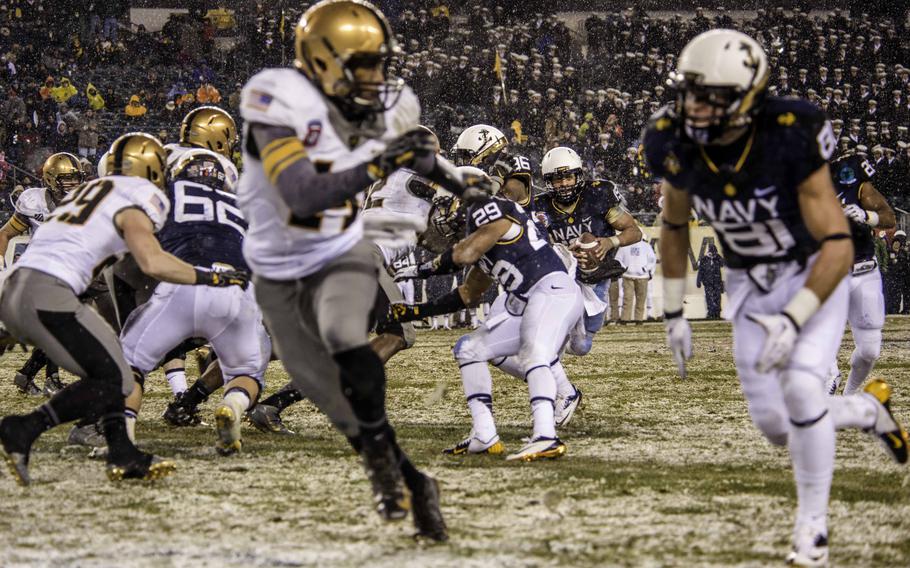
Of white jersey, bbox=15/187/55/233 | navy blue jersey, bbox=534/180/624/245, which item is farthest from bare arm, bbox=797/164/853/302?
white jersey, bbox=15/187/55/233

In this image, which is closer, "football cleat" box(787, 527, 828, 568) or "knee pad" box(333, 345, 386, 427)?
"football cleat" box(787, 527, 828, 568)

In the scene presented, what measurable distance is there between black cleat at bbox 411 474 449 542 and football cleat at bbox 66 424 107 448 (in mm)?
3050

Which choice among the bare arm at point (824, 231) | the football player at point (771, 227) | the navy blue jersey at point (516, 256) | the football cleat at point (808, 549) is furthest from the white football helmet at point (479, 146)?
the football cleat at point (808, 549)

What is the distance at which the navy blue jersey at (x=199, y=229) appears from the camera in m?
6.24

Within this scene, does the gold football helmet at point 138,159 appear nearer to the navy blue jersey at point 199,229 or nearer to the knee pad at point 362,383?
the navy blue jersey at point 199,229

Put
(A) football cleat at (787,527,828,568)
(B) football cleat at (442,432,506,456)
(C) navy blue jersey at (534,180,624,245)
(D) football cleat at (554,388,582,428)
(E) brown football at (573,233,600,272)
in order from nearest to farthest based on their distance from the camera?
(A) football cleat at (787,527,828,568) < (B) football cleat at (442,432,506,456) < (D) football cleat at (554,388,582,428) < (E) brown football at (573,233,600,272) < (C) navy blue jersey at (534,180,624,245)

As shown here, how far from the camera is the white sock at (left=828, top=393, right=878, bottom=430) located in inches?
165

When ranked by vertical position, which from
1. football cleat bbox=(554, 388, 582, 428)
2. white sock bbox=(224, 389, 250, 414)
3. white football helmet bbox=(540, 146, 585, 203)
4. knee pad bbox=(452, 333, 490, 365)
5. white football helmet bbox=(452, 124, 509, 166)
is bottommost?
football cleat bbox=(554, 388, 582, 428)

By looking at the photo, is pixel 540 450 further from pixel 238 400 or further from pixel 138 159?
pixel 138 159

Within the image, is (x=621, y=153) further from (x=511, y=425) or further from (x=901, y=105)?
(x=511, y=425)

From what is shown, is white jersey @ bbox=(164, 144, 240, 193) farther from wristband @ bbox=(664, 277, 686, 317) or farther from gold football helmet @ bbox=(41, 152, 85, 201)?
wristband @ bbox=(664, 277, 686, 317)

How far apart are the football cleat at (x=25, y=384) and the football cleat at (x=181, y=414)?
7.56 feet

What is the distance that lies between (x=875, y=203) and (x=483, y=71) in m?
15.6

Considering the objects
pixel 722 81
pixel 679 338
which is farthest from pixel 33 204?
pixel 722 81
